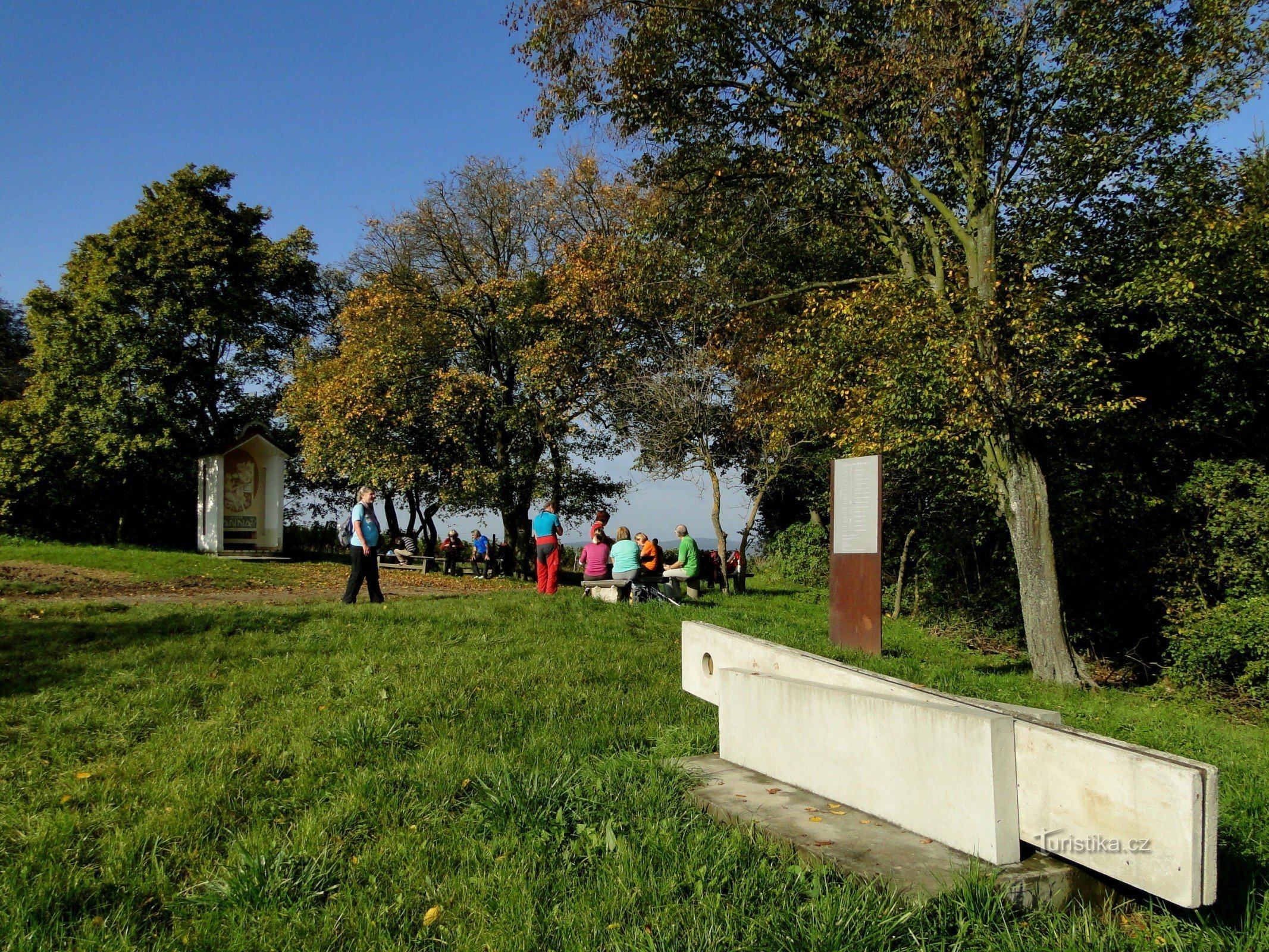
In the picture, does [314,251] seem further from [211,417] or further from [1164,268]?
[1164,268]

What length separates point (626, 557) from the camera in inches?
543

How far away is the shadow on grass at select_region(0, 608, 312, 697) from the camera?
6.88m

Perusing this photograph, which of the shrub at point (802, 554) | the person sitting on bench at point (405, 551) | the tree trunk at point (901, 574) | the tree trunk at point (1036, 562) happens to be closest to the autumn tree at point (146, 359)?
the person sitting on bench at point (405, 551)

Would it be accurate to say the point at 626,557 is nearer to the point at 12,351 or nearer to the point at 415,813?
the point at 415,813

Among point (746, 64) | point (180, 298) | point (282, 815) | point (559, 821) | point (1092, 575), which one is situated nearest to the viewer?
point (559, 821)

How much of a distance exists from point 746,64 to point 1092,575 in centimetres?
973

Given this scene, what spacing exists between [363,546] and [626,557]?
13.2 feet

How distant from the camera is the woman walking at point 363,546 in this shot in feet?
38.3

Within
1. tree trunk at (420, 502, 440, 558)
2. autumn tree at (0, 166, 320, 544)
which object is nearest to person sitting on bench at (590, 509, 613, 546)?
autumn tree at (0, 166, 320, 544)

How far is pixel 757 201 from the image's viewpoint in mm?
14625

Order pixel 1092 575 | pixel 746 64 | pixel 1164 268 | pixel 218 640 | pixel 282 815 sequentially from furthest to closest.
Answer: pixel 1092 575
pixel 746 64
pixel 1164 268
pixel 218 640
pixel 282 815

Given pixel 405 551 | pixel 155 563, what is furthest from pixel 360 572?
pixel 405 551

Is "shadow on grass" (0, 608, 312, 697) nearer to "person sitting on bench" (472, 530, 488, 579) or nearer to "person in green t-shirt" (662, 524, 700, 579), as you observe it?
"person in green t-shirt" (662, 524, 700, 579)

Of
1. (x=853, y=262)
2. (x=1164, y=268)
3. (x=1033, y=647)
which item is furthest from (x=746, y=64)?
(x=1033, y=647)
